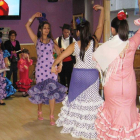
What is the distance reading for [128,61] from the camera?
3.46 m

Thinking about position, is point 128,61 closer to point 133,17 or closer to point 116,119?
point 116,119

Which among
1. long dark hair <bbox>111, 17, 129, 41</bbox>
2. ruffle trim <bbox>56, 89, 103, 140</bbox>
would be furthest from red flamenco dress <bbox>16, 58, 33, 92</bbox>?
long dark hair <bbox>111, 17, 129, 41</bbox>

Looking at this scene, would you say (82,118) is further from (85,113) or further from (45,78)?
(45,78)

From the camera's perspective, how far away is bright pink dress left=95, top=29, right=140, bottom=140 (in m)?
3.46

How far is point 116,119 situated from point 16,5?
732 centimetres

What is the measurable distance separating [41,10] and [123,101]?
24.6 feet

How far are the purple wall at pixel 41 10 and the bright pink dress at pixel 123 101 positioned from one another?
23.3ft

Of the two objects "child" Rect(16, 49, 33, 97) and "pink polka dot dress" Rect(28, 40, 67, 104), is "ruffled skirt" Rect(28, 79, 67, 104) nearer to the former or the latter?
"pink polka dot dress" Rect(28, 40, 67, 104)

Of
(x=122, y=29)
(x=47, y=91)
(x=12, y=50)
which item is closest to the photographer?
(x=122, y=29)

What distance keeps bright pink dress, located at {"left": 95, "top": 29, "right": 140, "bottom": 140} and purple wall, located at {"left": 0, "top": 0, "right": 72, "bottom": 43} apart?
7101 millimetres

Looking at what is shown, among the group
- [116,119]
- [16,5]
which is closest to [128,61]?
[116,119]

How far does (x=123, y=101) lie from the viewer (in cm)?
351

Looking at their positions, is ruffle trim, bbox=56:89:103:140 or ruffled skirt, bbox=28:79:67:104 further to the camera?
ruffled skirt, bbox=28:79:67:104

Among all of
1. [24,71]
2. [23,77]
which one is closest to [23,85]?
[23,77]
